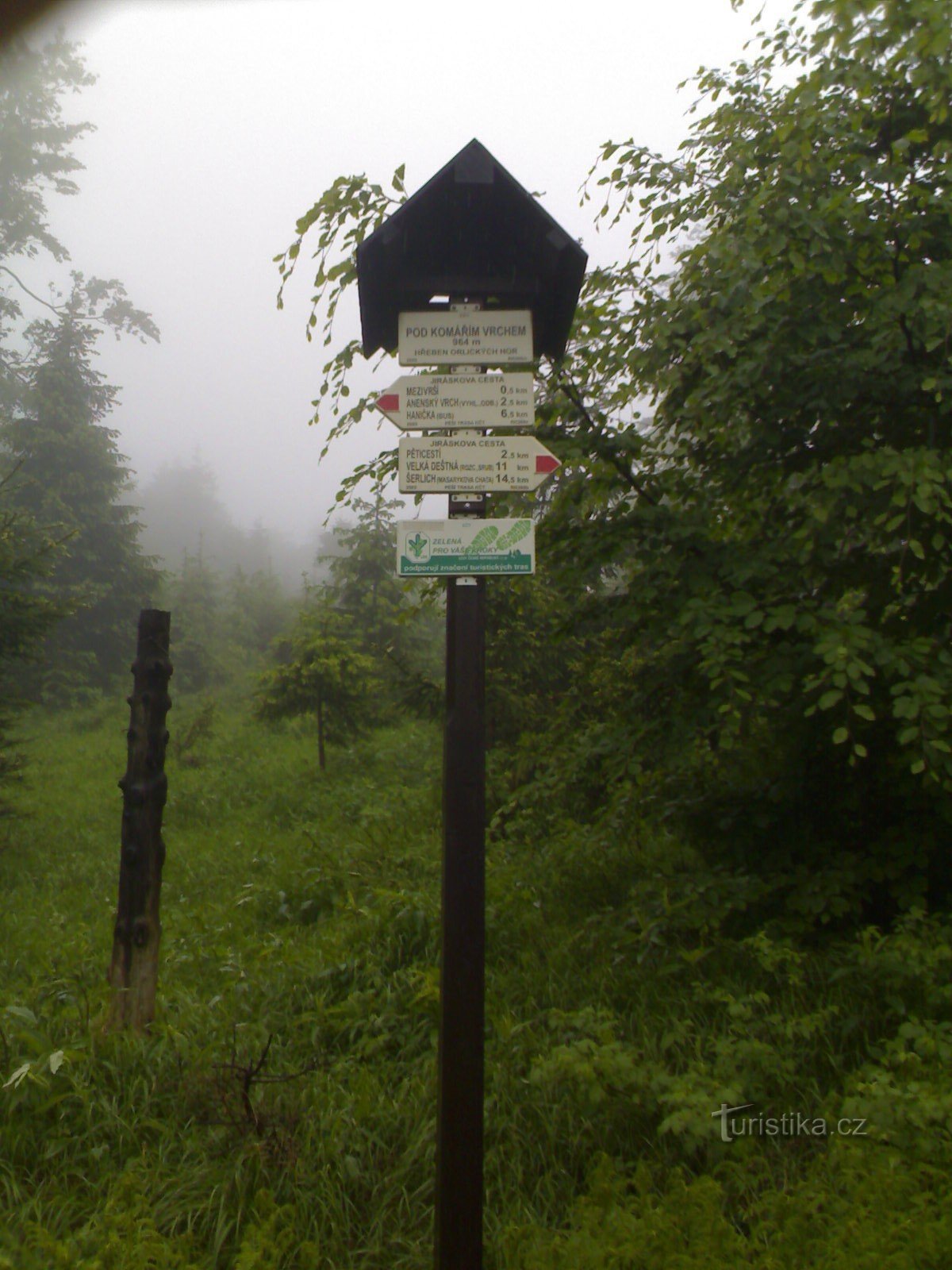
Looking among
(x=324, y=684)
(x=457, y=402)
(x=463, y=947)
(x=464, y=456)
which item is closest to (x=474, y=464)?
(x=464, y=456)

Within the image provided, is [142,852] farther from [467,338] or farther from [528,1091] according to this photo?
[467,338]

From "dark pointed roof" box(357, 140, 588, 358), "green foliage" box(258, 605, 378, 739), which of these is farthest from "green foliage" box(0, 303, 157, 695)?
"dark pointed roof" box(357, 140, 588, 358)

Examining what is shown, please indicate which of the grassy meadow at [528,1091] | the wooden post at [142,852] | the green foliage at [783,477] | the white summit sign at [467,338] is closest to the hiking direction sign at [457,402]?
the white summit sign at [467,338]

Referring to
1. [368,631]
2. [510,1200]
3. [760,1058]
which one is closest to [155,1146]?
[510,1200]

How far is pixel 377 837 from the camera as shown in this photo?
30.0ft

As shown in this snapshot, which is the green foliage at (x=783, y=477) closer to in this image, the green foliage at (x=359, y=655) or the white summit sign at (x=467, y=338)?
the white summit sign at (x=467, y=338)

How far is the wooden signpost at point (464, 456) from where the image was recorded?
2.81m

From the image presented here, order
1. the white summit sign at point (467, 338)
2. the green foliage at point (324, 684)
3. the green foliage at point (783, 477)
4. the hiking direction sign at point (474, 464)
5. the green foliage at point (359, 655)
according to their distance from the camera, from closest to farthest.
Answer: the hiking direction sign at point (474, 464) → the white summit sign at point (467, 338) → the green foliage at point (783, 477) → the green foliage at point (359, 655) → the green foliage at point (324, 684)

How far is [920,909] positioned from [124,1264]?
327 cm

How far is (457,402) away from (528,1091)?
9.52ft

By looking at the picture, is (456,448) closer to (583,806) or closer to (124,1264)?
(124,1264)

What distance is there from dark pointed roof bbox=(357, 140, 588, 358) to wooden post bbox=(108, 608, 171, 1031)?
2.44 m

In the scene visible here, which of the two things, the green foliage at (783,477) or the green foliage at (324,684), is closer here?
the green foliage at (783,477)

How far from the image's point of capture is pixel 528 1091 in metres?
3.89
